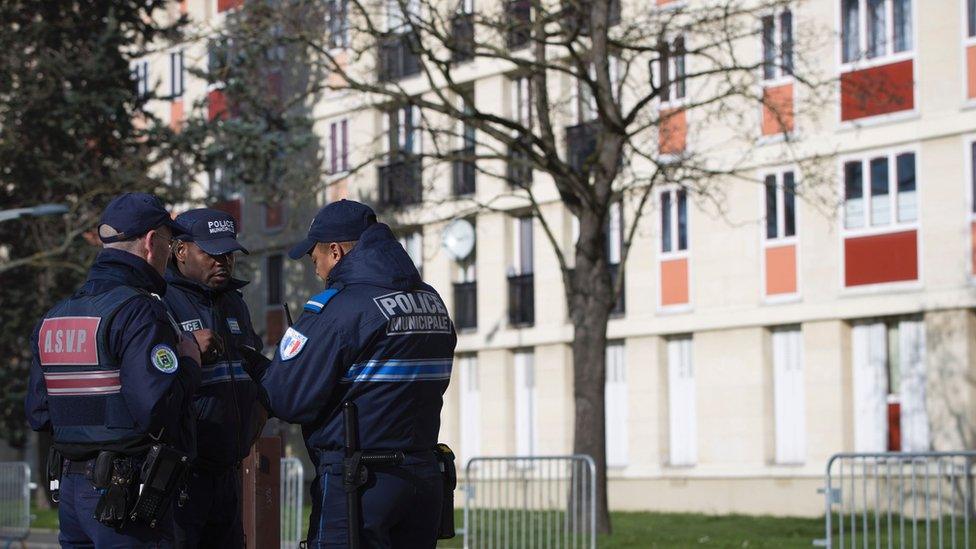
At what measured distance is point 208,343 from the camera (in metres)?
7.39

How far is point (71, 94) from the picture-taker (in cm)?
3428

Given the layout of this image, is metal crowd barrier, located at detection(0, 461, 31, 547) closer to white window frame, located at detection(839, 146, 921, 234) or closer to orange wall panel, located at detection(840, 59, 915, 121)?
white window frame, located at detection(839, 146, 921, 234)

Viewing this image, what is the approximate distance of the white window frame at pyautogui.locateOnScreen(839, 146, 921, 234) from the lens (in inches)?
1167

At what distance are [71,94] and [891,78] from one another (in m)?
15.7

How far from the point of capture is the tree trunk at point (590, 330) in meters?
22.3

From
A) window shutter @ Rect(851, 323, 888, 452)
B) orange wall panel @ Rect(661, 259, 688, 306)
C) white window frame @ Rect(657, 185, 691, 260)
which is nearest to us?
window shutter @ Rect(851, 323, 888, 452)

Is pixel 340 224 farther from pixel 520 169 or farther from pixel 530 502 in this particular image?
pixel 520 169

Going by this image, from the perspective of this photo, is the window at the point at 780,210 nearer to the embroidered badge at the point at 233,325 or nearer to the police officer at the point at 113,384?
the embroidered badge at the point at 233,325

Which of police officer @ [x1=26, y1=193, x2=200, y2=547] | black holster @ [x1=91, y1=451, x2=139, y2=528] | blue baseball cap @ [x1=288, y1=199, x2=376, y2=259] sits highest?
blue baseball cap @ [x1=288, y1=199, x2=376, y2=259]

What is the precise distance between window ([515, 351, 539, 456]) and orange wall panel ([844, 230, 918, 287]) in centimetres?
889

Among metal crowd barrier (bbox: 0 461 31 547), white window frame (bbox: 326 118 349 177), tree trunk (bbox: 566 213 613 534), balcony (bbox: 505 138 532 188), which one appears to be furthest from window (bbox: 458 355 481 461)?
metal crowd barrier (bbox: 0 461 31 547)

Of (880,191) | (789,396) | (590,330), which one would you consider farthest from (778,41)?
(590,330)

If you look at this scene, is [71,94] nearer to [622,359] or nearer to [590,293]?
[622,359]

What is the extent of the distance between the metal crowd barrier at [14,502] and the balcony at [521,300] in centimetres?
1857
